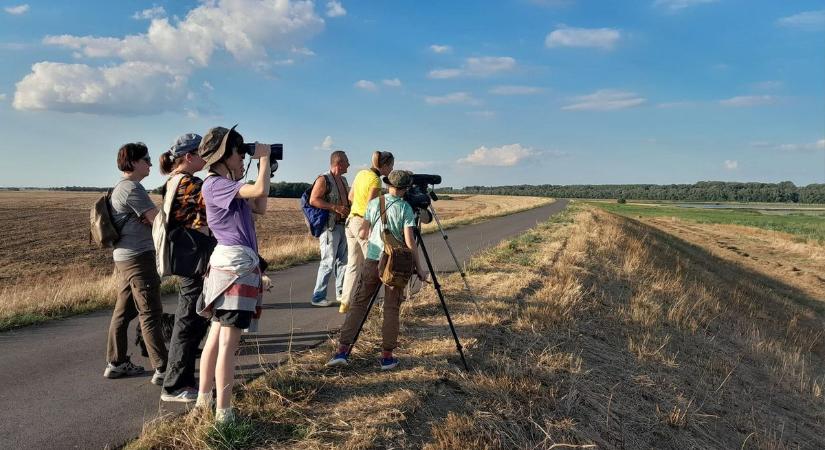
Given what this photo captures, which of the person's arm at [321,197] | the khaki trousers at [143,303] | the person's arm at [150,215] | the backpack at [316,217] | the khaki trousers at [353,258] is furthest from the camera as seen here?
the backpack at [316,217]

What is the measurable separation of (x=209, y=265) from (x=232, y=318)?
40cm

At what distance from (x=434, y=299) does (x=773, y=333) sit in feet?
31.5

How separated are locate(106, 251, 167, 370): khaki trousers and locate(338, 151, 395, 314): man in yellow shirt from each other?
2181mm

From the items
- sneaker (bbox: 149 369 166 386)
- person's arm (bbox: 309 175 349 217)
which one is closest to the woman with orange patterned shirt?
sneaker (bbox: 149 369 166 386)

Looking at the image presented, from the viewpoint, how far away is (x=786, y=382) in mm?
7508

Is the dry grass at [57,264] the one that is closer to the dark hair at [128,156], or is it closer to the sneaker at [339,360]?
the dark hair at [128,156]

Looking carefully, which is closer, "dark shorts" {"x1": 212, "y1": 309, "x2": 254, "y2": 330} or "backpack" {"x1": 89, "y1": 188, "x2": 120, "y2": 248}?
"dark shorts" {"x1": 212, "y1": 309, "x2": 254, "y2": 330}

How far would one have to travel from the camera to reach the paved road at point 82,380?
3428 millimetres

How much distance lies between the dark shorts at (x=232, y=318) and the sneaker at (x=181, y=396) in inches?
47.9

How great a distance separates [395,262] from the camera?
424 centimetres

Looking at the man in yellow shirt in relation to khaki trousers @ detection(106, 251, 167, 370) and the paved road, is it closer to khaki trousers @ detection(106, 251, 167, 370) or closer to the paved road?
the paved road

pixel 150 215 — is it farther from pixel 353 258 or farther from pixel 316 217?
pixel 316 217

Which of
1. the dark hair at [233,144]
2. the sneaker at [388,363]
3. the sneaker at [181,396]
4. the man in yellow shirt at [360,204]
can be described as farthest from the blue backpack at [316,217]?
the dark hair at [233,144]

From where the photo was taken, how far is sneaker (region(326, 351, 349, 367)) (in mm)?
4406
